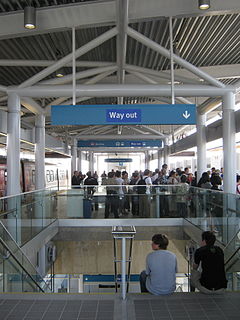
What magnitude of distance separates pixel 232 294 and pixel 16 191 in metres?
6.03

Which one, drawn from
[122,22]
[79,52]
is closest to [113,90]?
[79,52]

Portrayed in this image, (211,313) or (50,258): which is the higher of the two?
(211,313)

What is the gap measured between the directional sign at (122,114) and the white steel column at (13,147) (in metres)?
1.54

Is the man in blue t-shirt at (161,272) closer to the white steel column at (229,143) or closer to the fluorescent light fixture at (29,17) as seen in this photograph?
the white steel column at (229,143)

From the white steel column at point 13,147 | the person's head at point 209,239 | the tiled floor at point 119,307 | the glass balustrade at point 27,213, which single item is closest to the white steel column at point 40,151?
the glass balustrade at point 27,213

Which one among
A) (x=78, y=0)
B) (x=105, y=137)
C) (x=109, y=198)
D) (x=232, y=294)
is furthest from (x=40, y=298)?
(x=105, y=137)

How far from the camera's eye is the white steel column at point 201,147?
44.1 ft

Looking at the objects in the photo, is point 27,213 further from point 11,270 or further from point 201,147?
point 201,147

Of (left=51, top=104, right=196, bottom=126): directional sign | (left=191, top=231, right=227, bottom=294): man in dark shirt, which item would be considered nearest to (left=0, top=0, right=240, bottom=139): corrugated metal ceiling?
(left=51, top=104, right=196, bottom=126): directional sign

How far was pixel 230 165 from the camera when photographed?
8961 millimetres

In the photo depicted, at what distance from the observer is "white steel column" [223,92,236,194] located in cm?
892

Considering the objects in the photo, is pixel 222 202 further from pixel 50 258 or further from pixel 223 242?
pixel 50 258

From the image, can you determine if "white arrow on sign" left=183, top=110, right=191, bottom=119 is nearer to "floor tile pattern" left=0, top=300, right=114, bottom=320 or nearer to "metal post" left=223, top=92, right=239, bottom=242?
"metal post" left=223, top=92, right=239, bottom=242

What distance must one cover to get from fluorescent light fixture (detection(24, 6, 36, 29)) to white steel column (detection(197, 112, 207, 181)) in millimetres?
8457
